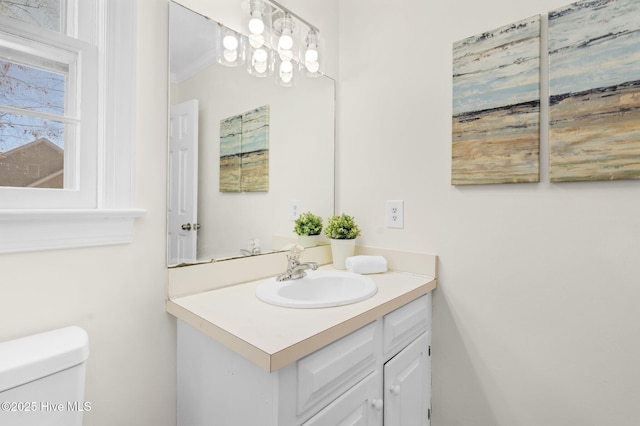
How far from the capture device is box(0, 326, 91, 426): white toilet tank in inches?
26.3

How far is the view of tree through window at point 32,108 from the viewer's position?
830 mm

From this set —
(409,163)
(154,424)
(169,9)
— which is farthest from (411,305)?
(169,9)

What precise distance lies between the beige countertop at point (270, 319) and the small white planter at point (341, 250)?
332mm

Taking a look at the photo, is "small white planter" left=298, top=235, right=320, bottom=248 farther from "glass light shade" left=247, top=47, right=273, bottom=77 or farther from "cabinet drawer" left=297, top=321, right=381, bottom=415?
"glass light shade" left=247, top=47, right=273, bottom=77

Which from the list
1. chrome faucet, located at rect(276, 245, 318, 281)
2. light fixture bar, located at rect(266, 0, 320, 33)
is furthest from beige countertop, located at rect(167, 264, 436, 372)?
light fixture bar, located at rect(266, 0, 320, 33)

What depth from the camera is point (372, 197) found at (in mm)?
1590

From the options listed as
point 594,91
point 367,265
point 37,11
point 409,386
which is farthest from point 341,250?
point 37,11

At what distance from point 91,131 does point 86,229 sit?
30 cm

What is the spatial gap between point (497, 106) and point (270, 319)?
1.13m

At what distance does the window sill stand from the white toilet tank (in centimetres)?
24

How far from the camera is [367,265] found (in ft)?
4.64

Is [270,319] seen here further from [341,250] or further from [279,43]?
[279,43]

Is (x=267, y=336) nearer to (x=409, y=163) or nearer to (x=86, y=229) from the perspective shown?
(x=86, y=229)

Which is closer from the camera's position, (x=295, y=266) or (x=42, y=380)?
(x=42, y=380)
